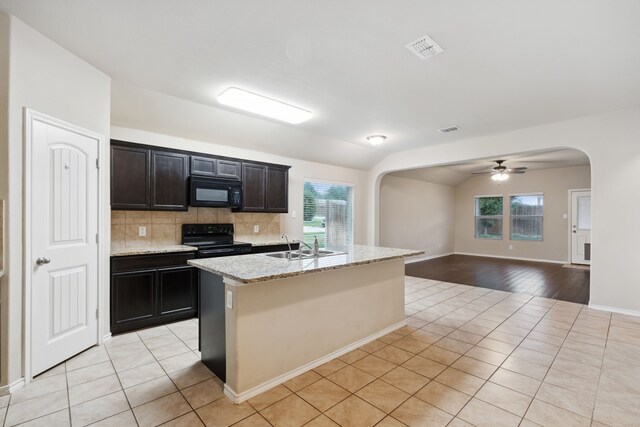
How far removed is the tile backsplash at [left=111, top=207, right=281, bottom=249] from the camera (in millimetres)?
3768

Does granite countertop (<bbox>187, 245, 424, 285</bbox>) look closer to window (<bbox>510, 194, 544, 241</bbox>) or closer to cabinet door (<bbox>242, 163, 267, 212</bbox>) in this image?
cabinet door (<bbox>242, 163, 267, 212</bbox>)

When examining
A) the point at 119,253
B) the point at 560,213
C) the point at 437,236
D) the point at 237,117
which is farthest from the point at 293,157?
the point at 560,213

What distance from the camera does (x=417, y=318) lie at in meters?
3.79

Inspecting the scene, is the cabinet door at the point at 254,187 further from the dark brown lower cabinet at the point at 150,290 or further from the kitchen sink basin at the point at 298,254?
the kitchen sink basin at the point at 298,254

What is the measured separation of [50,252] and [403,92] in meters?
3.63

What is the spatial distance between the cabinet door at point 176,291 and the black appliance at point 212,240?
0.29 m

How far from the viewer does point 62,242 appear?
102 inches

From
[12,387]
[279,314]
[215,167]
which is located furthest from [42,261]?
[215,167]

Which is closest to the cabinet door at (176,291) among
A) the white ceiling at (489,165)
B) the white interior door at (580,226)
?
the white ceiling at (489,165)

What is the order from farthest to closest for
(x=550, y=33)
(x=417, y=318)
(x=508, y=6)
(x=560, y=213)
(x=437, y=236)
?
(x=437, y=236) < (x=560, y=213) < (x=417, y=318) < (x=550, y=33) < (x=508, y=6)

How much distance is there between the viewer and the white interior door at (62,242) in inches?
93.0

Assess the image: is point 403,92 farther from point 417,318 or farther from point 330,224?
point 330,224

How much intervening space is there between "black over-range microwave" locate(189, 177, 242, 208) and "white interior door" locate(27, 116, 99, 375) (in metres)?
1.22

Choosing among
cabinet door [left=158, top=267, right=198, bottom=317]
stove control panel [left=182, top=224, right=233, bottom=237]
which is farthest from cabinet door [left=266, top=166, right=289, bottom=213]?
cabinet door [left=158, top=267, right=198, bottom=317]
